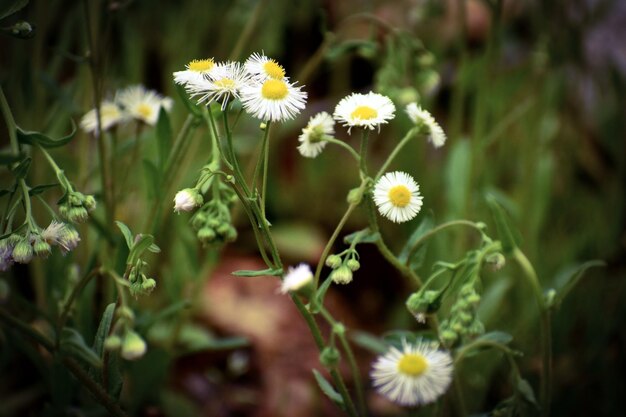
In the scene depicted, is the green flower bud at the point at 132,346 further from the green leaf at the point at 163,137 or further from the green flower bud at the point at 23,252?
the green leaf at the point at 163,137

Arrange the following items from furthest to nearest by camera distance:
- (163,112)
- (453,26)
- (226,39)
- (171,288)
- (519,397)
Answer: (453,26), (226,39), (171,288), (163,112), (519,397)

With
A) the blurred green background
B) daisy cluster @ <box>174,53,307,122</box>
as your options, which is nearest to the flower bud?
daisy cluster @ <box>174,53,307,122</box>

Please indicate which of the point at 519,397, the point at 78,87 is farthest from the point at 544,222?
the point at 78,87

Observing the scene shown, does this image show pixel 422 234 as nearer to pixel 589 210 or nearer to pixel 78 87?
pixel 78 87

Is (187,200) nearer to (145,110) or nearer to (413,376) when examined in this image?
(413,376)

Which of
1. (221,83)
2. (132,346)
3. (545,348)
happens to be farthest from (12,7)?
(545,348)
